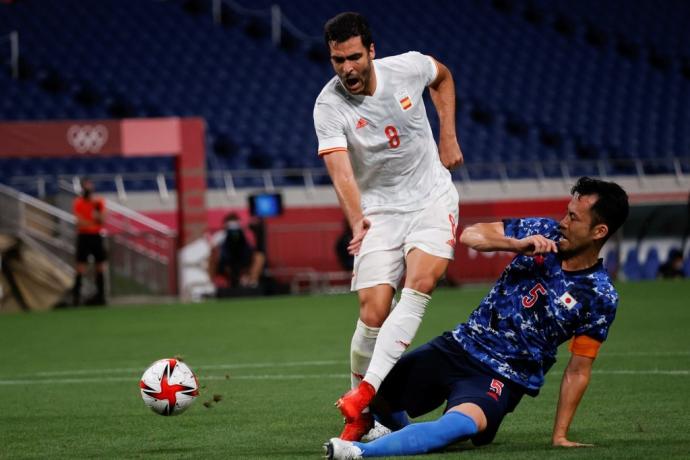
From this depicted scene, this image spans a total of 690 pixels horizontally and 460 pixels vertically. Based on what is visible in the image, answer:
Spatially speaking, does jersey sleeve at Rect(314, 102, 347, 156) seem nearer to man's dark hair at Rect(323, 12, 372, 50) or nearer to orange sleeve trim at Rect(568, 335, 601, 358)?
man's dark hair at Rect(323, 12, 372, 50)

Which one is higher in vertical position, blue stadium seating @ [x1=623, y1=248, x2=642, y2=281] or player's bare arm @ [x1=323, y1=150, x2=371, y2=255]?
player's bare arm @ [x1=323, y1=150, x2=371, y2=255]

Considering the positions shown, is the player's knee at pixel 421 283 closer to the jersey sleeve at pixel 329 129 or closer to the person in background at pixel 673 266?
the jersey sleeve at pixel 329 129

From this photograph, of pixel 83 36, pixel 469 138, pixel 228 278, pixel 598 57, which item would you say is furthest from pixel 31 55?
pixel 598 57

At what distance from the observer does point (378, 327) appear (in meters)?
5.83

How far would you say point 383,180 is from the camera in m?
6.06

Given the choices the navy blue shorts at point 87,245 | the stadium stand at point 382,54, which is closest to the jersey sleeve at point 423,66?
the navy blue shorts at point 87,245

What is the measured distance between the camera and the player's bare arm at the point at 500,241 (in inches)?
193

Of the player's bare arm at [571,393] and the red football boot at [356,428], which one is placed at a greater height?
the player's bare arm at [571,393]

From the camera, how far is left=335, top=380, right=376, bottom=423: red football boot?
5.17 meters

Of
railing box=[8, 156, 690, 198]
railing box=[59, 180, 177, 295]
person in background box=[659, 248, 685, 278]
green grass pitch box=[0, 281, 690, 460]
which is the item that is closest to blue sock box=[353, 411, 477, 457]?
green grass pitch box=[0, 281, 690, 460]

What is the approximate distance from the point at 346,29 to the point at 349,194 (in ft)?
2.55

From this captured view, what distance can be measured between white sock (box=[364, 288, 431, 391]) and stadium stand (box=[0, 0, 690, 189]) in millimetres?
16826

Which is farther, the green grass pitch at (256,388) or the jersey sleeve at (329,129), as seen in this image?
the jersey sleeve at (329,129)

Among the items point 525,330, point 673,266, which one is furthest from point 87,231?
point 525,330
